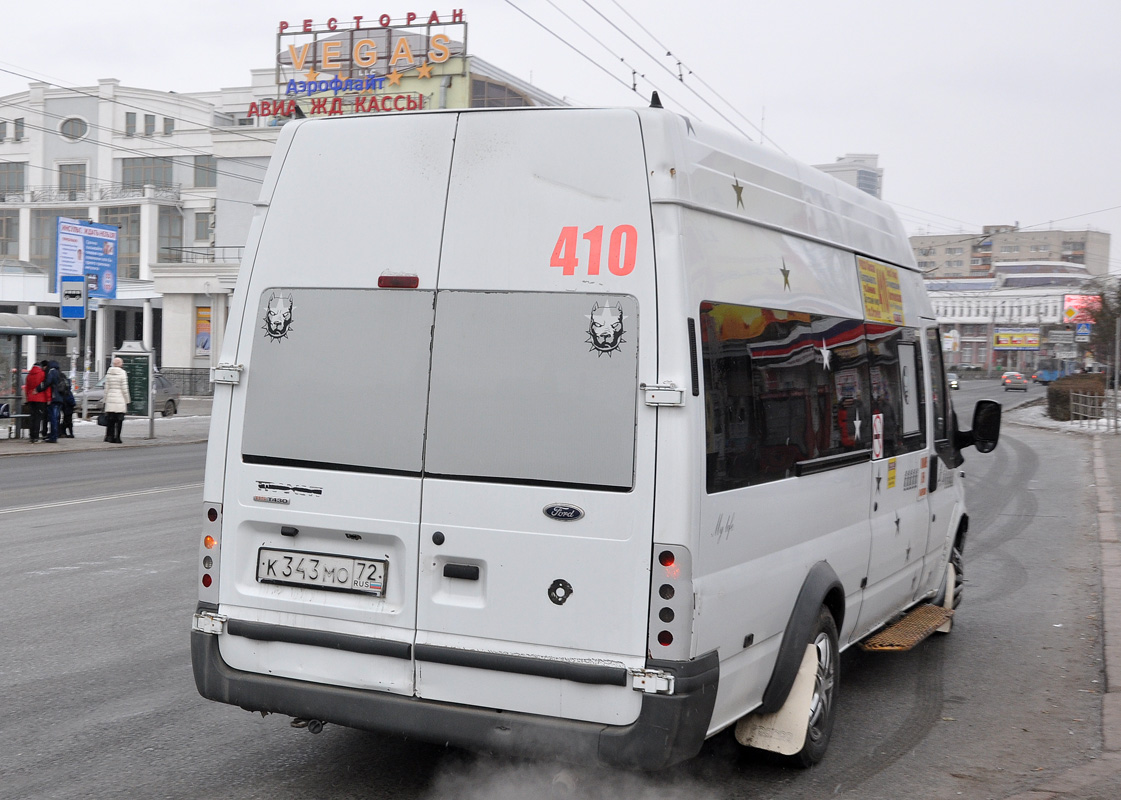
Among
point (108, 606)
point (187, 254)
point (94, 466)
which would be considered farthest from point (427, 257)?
point (187, 254)

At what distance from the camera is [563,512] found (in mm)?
4066

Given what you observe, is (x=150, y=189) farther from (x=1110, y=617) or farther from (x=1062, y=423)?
(x=1110, y=617)

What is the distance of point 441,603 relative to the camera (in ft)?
13.9

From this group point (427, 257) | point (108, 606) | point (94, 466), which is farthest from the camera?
point (94, 466)

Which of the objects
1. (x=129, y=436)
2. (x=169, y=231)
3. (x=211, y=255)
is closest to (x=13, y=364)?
(x=129, y=436)

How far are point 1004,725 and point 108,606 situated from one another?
18.4ft

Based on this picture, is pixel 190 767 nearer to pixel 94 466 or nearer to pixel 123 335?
pixel 94 466

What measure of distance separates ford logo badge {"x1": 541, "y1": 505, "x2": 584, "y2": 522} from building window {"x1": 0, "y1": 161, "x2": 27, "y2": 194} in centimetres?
8726

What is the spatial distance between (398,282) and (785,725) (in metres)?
2.34

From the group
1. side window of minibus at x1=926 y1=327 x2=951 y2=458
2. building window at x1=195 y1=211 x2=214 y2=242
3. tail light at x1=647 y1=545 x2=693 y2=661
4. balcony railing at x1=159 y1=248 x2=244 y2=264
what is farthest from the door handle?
building window at x1=195 y1=211 x2=214 y2=242

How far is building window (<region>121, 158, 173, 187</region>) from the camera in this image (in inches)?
3031

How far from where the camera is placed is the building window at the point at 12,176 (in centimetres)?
8181

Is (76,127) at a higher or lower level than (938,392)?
higher

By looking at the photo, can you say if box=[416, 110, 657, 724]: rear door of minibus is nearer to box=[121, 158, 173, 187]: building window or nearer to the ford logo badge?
the ford logo badge
